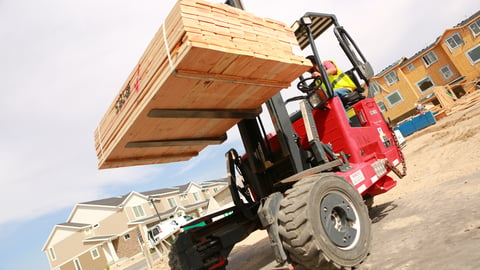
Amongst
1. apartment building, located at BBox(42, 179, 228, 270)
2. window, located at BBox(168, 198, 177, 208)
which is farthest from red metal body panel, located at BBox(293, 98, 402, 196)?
window, located at BBox(168, 198, 177, 208)

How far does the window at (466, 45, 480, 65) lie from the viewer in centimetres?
3538

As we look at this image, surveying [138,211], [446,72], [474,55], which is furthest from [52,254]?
[474,55]

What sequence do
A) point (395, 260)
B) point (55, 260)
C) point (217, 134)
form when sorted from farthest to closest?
1. point (55, 260)
2. point (217, 134)
3. point (395, 260)

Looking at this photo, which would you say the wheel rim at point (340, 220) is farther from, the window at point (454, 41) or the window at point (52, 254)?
the window at point (52, 254)

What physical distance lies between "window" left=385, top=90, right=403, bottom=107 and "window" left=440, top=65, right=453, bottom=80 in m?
5.21

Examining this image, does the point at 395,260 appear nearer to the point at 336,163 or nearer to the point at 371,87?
the point at 336,163

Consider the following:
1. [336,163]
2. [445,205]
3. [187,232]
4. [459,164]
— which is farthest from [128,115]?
[459,164]

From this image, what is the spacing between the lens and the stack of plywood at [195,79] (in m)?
2.79

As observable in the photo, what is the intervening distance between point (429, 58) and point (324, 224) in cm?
4289

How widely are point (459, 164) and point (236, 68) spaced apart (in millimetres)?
6589

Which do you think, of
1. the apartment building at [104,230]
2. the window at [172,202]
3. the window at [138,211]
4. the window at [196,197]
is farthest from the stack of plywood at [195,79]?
the window at [196,197]

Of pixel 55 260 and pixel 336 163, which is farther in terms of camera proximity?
pixel 55 260

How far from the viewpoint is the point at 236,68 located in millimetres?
3188

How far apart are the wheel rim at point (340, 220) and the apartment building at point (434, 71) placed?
33.9m
